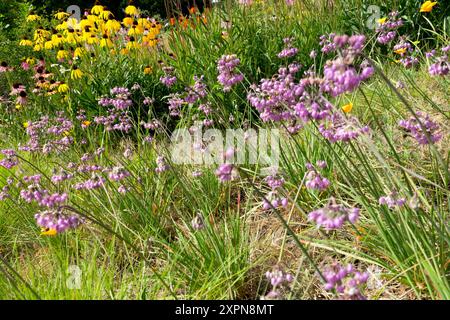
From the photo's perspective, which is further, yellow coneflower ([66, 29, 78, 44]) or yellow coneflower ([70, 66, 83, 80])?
yellow coneflower ([66, 29, 78, 44])

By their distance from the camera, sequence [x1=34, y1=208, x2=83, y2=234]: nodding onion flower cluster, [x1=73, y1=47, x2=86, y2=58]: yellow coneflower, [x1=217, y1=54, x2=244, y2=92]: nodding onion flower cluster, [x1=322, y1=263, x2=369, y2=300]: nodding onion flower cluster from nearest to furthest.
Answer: [x1=322, y1=263, x2=369, y2=300]: nodding onion flower cluster
[x1=34, y1=208, x2=83, y2=234]: nodding onion flower cluster
[x1=217, y1=54, x2=244, y2=92]: nodding onion flower cluster
[x1=73, y1=47, x2=86, y2=58]: yellow coneflower

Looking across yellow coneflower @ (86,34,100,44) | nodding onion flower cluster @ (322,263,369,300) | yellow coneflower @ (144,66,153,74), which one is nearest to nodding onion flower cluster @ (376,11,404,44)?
nodding onion flower cluster @ (322,263,369,300)

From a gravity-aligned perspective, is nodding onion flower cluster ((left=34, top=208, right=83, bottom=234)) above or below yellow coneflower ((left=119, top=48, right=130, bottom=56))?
below

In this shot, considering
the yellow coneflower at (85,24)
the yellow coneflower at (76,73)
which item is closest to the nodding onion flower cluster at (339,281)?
the yellow coneflower at (76,73)

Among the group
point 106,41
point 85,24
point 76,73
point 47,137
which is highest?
point 85,24

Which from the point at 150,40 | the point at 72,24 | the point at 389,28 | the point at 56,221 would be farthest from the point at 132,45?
the point at 56,221

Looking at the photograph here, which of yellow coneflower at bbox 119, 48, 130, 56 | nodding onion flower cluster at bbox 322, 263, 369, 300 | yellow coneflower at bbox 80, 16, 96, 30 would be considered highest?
yellow coneflower at bbox 80, 16, 96, 30

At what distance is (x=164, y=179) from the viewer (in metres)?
3.40

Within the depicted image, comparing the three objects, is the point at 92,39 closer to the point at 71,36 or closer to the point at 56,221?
the point at 71,36

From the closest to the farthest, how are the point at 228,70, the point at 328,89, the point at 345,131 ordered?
the point at 328,89 < the point at 345,131 < the point at 228,70

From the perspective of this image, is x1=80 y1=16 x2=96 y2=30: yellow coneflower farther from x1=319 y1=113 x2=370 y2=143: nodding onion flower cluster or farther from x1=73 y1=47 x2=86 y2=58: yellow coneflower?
x1=319 y1=113 x2=370 y2=143: nodding onion flower cluster

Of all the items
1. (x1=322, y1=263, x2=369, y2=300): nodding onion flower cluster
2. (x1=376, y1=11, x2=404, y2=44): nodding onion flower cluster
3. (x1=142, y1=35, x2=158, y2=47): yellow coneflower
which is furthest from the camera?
(x1=142, y1=35, x2=158, y2=47): yellow coneflower

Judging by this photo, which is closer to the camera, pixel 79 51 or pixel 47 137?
pixel 47 137
